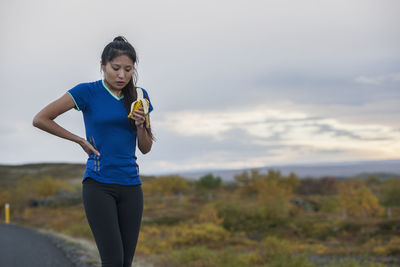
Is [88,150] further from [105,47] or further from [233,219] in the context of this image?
[233,219]

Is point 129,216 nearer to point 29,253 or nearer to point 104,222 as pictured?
point 104,222

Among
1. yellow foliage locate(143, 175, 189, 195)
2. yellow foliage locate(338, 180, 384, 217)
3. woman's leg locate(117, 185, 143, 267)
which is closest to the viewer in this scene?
woman's leg locate(117, 185, 143, 267)

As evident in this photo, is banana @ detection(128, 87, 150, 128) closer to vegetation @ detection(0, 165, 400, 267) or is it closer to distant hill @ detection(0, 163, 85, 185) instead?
vegetation @ detection(0, 165, 400, 267)

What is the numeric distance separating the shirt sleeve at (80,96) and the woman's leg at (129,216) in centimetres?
56

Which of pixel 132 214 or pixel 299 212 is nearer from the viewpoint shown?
pixel 132 214

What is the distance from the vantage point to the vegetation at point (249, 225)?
9869 mm

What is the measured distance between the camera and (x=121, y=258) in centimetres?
248

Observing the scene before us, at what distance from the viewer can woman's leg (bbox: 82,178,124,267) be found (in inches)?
96.4

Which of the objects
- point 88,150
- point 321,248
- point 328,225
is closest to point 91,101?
point 88,150

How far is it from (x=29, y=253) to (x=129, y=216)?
19.8ft

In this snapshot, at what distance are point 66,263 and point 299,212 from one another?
24575mm

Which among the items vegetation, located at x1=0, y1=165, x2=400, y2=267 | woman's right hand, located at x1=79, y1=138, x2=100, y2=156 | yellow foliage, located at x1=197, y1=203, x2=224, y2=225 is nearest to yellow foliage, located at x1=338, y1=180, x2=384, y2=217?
vegetation, located at x1=0, y1=165, x2=400, y2=267

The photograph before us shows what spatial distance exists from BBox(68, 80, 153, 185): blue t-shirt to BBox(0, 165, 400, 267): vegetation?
5.58 meters

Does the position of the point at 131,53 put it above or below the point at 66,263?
above
